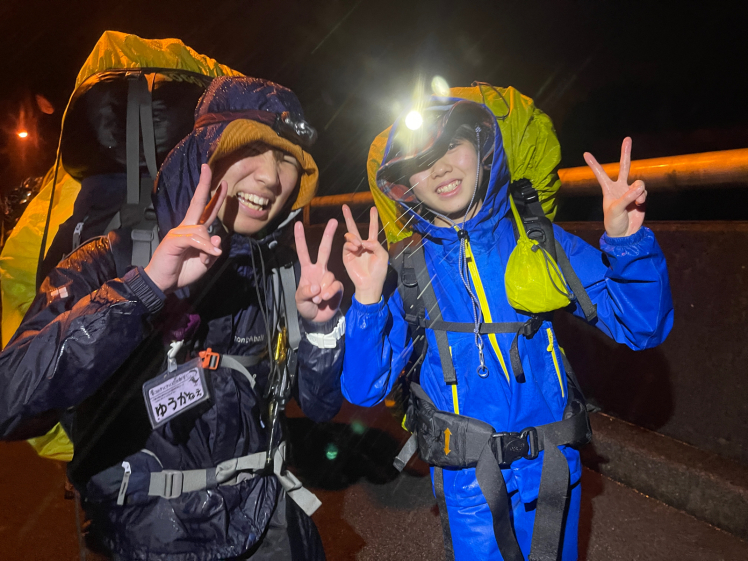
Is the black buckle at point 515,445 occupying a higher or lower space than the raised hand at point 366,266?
lower

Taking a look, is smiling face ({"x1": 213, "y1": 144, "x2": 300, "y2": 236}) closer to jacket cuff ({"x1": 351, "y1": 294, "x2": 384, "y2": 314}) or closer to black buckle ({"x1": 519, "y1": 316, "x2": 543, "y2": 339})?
jacket cuff ({"x1": 351, "y1": 294, "x2": 384, "y2": 314})

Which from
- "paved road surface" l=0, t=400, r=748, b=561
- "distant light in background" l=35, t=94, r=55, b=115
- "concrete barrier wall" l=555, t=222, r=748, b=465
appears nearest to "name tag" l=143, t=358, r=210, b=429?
"paved road surface" l=0, t=400, r=748, b=561

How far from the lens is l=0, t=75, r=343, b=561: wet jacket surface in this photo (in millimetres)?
1274

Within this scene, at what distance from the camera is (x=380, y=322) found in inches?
63.5

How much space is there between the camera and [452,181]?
5.90ft

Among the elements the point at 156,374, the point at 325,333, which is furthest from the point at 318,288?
the point at 156,374

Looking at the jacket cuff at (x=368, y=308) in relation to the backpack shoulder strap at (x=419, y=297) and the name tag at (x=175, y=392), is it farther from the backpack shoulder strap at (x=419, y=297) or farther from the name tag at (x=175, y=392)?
the name tag at (x=175, y=392)

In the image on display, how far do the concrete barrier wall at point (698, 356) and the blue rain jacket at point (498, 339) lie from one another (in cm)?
144

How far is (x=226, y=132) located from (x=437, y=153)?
90cm

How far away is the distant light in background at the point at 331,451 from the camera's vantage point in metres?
3.93

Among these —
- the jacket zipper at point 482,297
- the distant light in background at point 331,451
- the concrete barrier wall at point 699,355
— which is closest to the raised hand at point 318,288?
the jacket zipper at point 482,297

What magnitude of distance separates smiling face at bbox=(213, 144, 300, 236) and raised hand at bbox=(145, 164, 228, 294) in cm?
22

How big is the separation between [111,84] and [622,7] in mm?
5928

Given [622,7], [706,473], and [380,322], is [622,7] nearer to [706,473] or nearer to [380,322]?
[706,473]
